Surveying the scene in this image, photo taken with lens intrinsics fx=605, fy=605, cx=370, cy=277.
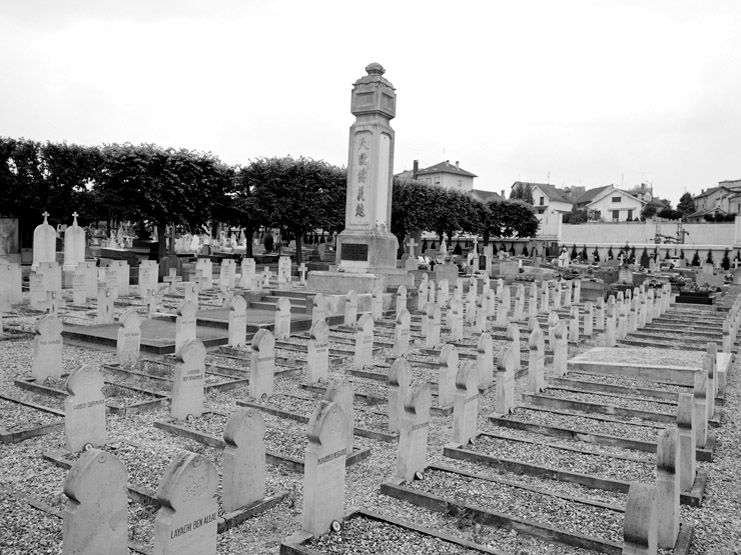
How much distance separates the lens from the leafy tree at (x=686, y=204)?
90.2 m

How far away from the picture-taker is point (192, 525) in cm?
356

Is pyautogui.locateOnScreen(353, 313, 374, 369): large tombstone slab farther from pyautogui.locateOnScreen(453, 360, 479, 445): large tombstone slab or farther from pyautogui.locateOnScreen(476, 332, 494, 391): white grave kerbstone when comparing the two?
pyautogui.locateOnScreen(453, 360, 479, 445): large tombstone slab

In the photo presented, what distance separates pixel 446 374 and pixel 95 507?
5189 millimetres

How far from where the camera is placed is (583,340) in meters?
14.9

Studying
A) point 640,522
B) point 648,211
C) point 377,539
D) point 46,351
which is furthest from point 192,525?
point 648,211

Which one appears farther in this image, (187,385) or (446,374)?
(446,374)

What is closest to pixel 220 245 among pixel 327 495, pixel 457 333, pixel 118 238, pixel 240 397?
pixel 118 238

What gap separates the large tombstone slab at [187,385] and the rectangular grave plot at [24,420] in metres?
1.20

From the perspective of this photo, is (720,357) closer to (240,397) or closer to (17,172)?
(240,397)

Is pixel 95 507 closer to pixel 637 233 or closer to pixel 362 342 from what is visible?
pixel 362 342

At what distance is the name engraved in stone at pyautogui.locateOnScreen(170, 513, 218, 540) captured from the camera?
3477 millimetres

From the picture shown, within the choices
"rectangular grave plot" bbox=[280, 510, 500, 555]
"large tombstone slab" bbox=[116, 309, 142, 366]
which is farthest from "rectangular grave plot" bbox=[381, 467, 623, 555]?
"large tombstone slab" bbox=[116, 309, 142, 366]

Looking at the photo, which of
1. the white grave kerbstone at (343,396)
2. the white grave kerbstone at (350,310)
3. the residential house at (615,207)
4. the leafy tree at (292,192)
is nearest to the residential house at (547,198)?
the residential house at (615,207)

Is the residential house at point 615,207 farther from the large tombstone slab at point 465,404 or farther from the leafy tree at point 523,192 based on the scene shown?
the large tombstone slab at point 465,404
